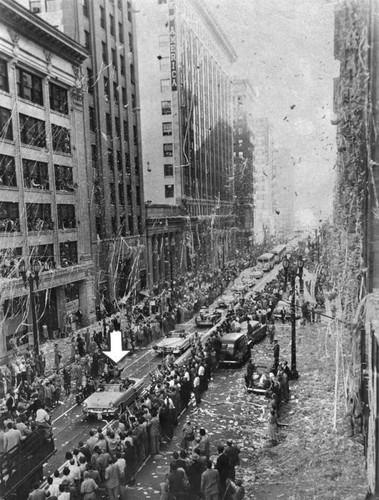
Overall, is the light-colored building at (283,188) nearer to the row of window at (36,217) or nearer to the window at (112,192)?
the window at (112,192)

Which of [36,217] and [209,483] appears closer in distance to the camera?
[209,483]

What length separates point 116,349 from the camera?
2503 cm

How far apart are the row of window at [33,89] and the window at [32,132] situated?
1.12 meters

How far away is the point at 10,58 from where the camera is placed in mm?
25719

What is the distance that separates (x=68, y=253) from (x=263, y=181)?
76791 millimetres

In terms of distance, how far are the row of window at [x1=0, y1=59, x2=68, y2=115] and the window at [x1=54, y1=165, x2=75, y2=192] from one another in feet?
11.6

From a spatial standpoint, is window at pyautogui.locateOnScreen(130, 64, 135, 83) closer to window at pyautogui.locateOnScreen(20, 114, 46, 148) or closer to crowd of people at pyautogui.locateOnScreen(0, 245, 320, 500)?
window at pyautogui.locateOnScreen(20, 114, 46, 148)

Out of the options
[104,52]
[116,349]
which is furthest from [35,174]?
[104,52]

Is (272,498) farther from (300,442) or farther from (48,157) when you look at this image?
(48,157)

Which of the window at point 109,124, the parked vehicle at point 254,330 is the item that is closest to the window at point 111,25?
the window at point 109,124

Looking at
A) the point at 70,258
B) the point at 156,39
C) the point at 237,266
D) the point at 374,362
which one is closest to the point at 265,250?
the point at 237,266

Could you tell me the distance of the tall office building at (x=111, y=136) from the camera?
1390 inches

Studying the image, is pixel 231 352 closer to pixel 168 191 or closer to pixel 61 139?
pixel 61 139

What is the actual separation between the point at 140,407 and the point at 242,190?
205ft
